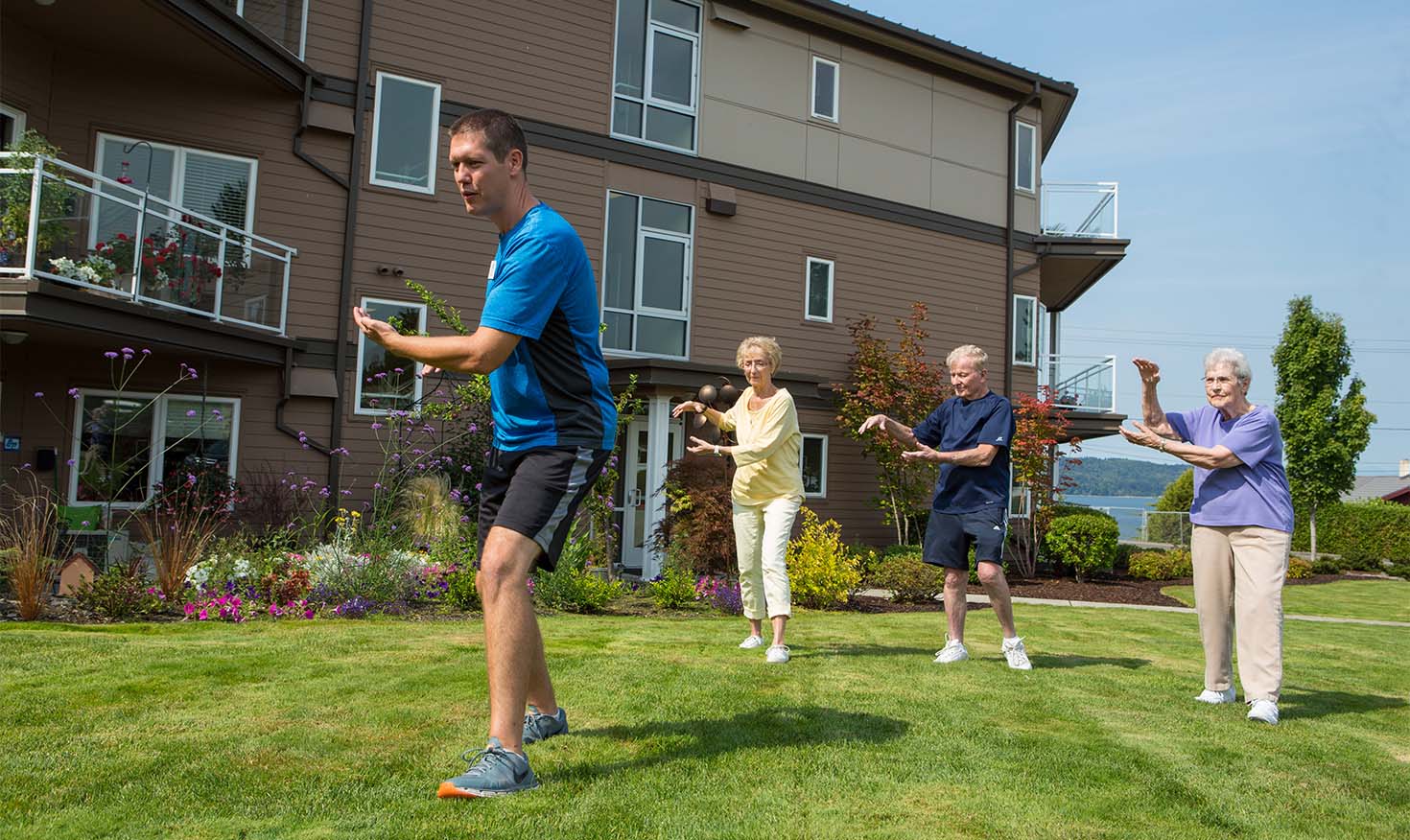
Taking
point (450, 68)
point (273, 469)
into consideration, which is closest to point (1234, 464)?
point (273, 469)

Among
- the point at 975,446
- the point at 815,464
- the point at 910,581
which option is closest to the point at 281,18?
the point at 815,464

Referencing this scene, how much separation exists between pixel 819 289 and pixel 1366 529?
1753 cm

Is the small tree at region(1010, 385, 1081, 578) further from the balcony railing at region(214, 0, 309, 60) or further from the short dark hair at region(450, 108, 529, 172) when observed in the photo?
the short dark hair at region(450, 108, 529, 172)

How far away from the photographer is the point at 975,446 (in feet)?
20.0

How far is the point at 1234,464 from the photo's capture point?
5137 millimetres

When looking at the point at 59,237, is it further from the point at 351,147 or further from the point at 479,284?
the point at 479,284

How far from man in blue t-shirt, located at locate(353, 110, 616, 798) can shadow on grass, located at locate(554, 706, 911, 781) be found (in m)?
0.45

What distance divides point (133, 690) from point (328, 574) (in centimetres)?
434

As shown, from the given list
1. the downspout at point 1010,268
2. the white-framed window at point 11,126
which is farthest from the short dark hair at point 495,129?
the downspout at point 1010,268

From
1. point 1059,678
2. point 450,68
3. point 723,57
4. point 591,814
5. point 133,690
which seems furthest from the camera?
point 723,57

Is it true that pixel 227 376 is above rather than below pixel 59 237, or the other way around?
below

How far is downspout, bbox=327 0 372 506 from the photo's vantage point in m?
12.7

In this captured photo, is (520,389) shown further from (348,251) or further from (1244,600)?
(348,251)

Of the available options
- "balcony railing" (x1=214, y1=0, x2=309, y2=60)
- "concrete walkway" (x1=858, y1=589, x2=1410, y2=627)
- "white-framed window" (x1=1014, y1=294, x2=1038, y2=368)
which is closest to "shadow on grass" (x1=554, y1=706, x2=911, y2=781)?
Answer: "concrete walkway" (x1=858, y1=589, x2=1410, y2=627)
